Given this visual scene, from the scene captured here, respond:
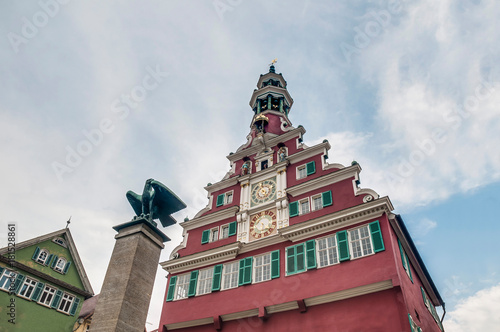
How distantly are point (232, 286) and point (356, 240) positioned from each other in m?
7.11

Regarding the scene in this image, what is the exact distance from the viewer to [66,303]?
2556 centimetres

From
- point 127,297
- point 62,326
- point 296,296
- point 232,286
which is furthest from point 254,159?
point 62,326

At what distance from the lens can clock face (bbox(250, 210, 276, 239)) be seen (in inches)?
791

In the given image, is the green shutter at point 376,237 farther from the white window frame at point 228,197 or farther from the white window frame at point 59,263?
the white window frame at point 59,263

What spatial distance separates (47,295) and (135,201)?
17.5m

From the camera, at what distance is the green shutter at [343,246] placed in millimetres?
16431

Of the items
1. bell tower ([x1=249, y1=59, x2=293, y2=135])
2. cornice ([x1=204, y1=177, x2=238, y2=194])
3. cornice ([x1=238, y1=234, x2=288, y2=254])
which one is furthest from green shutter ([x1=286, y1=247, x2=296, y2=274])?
bell tower ([x1=249, y1=59, x2=293, y2=135])

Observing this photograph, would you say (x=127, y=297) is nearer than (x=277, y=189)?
Yes

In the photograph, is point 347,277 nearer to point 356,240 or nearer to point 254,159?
point 356,240

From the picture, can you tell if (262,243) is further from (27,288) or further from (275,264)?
(27,288)

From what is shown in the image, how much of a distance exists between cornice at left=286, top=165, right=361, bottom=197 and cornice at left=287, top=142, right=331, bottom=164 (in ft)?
7.88

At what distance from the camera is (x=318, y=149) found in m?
21.9

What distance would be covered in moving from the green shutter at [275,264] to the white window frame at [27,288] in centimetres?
1686

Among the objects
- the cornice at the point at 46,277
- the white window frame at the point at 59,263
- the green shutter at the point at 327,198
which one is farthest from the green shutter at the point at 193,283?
the white window frame at the point at 59,263
